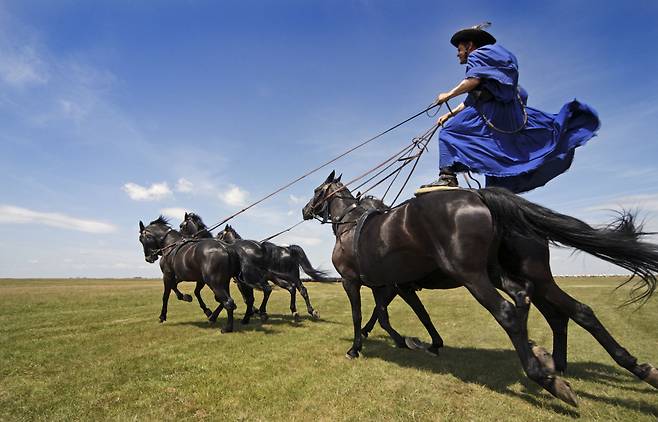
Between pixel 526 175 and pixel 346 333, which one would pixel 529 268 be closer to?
pixel 526 175

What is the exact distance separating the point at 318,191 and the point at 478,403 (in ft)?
18.3

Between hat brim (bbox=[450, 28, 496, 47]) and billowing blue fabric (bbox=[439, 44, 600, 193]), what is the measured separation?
503 millimetres

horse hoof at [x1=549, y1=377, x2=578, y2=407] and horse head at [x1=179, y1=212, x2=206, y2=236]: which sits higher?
horse head at [x1=179, y1=212, x2=206, y2=236]

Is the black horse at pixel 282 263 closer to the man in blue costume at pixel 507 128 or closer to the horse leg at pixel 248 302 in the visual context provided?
the horse leg at pixel 248 302

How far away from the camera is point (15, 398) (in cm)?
455

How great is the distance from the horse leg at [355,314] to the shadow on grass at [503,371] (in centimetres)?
32

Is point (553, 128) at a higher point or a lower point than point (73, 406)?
higher

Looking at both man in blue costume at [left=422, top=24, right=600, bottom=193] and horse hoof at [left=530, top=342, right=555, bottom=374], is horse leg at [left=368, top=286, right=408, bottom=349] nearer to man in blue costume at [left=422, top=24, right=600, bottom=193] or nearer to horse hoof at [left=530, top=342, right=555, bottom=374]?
man in blue costume at [left=422, top=24, right=600, bottom=193]

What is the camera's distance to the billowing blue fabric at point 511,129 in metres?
4.62

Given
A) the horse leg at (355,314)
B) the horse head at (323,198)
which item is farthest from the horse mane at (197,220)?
the horse leg at (355,314)

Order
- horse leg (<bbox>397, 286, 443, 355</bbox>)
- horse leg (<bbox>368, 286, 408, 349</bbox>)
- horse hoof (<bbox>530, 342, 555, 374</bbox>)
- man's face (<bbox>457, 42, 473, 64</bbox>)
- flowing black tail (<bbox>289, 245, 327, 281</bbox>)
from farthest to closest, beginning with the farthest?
1. flowing black tail (<bbox>289, 245, 327, 281</bbox>)
2. horse leg (<bbox>368, 286, 408, 349</bbox>)
3. horse leg (<bbox>397, 286, 443, 355</bbox>)
4. man's face (<bbox>457, 42, 473, 64</bbox>)
5. horse hoof (<bbox>530, 342, 555, 374</bbox>)

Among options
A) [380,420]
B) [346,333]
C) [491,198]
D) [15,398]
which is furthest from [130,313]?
[491,198]

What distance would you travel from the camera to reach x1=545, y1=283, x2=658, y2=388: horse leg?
4.11 meters

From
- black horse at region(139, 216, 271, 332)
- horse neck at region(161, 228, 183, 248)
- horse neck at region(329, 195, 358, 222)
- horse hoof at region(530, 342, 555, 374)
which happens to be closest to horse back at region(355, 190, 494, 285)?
horse hoof at region(530, 342, 555, 374)
